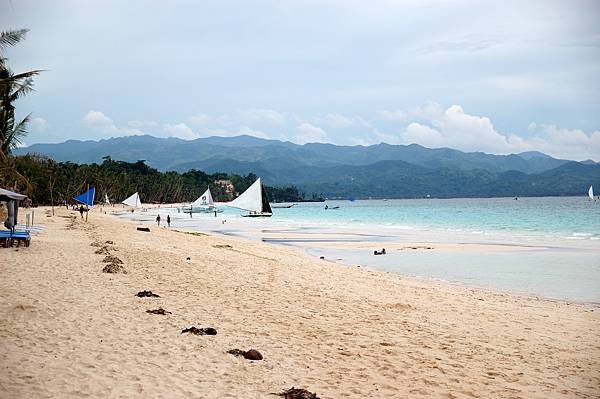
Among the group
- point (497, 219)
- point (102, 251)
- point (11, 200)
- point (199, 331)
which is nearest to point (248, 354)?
point (199, 331)

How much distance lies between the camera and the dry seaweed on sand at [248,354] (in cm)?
712

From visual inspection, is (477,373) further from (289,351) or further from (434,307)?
(434,307)

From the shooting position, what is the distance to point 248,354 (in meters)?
7.18

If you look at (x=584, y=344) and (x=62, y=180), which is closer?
(x=584, y=344)

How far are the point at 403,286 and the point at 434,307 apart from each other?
310 centimetres

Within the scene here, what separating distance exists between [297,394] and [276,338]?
2452 millimetres

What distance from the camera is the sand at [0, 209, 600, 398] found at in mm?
6148

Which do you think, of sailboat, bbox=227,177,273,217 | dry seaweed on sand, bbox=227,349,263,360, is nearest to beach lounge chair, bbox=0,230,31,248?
dry seaweed on sand, bbox=227,349,263,360

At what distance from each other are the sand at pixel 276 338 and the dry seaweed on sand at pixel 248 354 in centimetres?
10

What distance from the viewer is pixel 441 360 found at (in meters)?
7.55

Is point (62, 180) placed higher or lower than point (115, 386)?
higher

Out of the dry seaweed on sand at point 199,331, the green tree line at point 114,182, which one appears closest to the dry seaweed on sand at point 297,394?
the dry seaweed on sand at point 199,331

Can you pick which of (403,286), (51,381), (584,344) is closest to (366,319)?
(584,344)

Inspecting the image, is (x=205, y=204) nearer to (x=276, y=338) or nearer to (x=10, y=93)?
(x=10, y=93)
